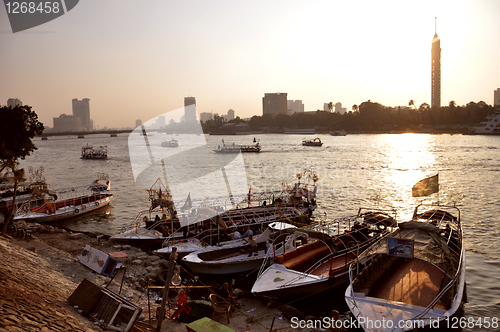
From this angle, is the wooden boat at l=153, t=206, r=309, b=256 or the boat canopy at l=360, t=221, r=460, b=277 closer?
the boat canopy at l=360, t=221, r=460, b=277

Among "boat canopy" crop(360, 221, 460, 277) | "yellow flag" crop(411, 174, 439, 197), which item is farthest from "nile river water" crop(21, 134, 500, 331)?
"yellow flag" crop(411, 174, 439, 197)

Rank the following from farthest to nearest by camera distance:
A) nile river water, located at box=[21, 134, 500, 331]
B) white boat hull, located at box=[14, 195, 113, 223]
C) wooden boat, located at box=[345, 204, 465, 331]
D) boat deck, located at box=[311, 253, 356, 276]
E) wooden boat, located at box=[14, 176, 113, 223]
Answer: wooden boat, located at box=[14, 176, 113, 223], white boat hull, located at box=[14, 195, 113, 223], nile river water, located at box=[21, 134, 500, 331], boat deck, located at box=[311, 253, 356, 276], wooden boat, located at box=[345, 204, 465, 331]

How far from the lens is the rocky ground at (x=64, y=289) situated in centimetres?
764

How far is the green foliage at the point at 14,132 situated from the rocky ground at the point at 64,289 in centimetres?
413

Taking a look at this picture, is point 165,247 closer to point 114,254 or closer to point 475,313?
point 114,254

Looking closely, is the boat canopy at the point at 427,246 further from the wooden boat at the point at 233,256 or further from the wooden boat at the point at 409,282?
the wooden boat at the point at 233,256

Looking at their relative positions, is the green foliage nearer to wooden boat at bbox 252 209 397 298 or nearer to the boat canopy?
wooden boat at bbox 252 209 397 298

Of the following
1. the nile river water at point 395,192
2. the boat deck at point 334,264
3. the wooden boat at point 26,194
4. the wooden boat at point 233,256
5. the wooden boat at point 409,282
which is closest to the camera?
the wooden boat at point 409,282

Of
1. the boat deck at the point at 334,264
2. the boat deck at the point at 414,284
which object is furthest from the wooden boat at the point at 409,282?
the boat deck at the point at 334,264

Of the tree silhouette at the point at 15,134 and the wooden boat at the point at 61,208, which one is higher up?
the tree silhouette at the point at 15,134

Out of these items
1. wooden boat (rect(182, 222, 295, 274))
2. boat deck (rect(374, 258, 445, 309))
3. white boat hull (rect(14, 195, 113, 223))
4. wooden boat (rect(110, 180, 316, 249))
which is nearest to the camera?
boat deck (rect(374, 258, 445, 309))

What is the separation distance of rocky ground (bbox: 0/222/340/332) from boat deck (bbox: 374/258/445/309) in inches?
132

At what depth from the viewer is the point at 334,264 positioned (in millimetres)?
14406

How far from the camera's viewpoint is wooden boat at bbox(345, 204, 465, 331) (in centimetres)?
924
